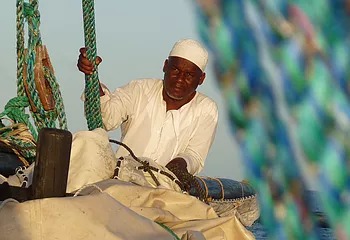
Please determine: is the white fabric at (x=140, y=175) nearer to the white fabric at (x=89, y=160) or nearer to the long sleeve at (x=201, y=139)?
the white fabric at (x=89, y=160)

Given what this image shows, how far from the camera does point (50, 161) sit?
2.01 metres

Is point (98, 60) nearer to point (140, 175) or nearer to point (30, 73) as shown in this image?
point (30, 73)

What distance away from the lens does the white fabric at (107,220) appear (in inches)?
72.1

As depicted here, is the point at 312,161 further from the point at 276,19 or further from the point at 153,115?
the point at 153,115

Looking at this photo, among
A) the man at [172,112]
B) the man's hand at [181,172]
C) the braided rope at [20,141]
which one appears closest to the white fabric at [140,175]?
the man's hand at [181,172]

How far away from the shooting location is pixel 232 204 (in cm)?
523

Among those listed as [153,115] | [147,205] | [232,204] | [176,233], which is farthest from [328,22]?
[232,204]

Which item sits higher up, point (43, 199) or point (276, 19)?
point (276, 19)

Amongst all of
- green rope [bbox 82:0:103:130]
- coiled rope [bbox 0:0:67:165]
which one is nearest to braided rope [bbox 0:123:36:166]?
coiled rope [bbox 0:0:67:165]

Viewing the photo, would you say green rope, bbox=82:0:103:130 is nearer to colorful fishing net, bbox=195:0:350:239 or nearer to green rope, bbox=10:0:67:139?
green rope, bbox=10:0:67:139

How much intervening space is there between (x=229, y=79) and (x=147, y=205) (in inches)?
89.7

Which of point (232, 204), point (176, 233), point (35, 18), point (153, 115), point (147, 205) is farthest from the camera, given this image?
point (232, 204)

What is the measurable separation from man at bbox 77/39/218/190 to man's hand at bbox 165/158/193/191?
0.32 m

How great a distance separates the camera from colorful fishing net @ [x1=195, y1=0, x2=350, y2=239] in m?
0.32
